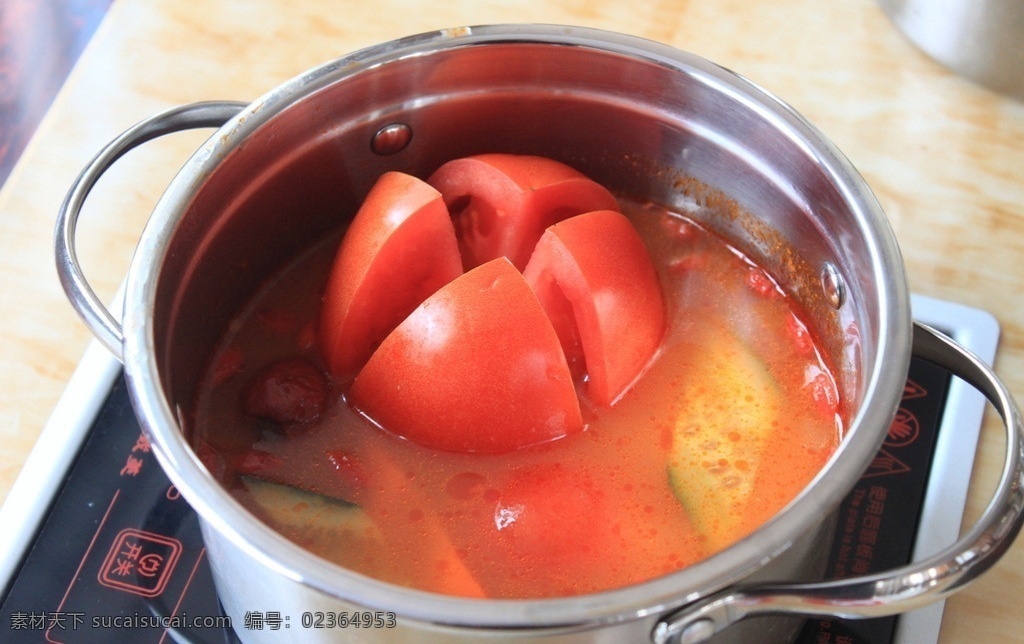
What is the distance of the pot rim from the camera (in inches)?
22.1

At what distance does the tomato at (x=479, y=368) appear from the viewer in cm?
79

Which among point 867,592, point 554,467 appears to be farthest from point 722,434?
point 867,592

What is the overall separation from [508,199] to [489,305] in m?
0.13

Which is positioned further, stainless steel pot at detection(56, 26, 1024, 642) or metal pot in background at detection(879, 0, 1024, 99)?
metal pot in background at detection(879, 0, 1024, 99)

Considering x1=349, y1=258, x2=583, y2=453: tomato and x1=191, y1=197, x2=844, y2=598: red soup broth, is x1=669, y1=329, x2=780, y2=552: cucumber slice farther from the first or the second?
x1=349, y1=258, x2=583, y2=453: tomato

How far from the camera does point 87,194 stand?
81cm

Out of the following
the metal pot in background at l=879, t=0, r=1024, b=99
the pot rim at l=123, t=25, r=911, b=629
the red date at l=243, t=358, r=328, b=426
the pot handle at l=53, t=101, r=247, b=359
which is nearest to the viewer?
the pot rim at l=123, t=25, r=911, b=629

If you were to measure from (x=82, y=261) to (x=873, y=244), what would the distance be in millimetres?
739

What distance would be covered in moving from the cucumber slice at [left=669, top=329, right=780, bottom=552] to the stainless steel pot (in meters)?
0.07

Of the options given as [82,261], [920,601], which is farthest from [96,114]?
[920,601]

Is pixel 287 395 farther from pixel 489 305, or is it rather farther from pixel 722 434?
pixel 722 434

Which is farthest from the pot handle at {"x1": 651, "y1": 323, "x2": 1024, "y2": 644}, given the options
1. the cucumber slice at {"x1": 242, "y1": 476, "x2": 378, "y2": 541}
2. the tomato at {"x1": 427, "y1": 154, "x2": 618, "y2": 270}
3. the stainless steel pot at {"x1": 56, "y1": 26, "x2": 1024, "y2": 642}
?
the tomato at {"x1": 427, "y1": 154, "x2": 618, "y2": 270}

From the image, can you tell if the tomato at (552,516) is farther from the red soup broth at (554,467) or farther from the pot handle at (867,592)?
the pot handle at (867,592)

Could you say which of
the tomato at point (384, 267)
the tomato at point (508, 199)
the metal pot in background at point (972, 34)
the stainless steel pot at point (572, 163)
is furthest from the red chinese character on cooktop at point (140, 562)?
the metal pot in background at point (972, 34)
